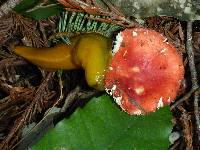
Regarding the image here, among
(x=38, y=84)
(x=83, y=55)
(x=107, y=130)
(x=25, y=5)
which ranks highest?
(x=25, y=5)

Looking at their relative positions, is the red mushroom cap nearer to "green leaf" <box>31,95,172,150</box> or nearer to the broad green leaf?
"green leaf" <box>31,95,172,150</box>

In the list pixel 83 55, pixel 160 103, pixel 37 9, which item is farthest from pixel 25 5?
pixel 160 103

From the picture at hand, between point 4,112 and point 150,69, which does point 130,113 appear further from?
point 4,112

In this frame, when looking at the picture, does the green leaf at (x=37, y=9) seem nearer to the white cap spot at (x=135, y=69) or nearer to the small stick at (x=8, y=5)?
the small stick at (x=8, y=5)

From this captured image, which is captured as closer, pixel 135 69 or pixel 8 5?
pixel 135 69

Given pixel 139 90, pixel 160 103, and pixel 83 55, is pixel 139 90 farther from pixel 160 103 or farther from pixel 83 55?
pixel 83 55

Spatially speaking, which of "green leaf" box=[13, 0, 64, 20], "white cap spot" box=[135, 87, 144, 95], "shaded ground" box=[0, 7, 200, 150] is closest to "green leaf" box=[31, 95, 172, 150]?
"white cap spot" box=[135, 87, 144, 95]
